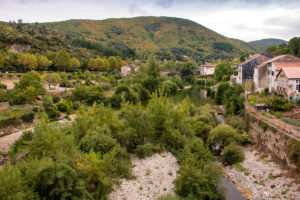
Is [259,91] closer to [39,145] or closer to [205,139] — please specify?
[205,139]

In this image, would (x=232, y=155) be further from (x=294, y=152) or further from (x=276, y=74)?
(x=276, y=74)

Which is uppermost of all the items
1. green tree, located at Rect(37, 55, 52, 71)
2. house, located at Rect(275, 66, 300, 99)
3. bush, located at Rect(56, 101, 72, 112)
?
green tree, located at Rect(37, 55, 52, 71)

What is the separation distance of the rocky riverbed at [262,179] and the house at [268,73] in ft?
52.1

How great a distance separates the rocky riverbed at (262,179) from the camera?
15.4 m

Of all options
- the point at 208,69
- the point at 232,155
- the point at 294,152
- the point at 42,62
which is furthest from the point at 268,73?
the point at 208,69

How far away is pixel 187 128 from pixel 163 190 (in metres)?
9.04

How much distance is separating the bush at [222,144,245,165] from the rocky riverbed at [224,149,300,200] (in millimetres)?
564

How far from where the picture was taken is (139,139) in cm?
2091

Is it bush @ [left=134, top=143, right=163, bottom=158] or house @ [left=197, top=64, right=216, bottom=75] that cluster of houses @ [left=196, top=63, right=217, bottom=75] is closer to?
house @ [left=197, top=64, right=216, bottom=75]

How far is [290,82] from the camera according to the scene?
2611cm

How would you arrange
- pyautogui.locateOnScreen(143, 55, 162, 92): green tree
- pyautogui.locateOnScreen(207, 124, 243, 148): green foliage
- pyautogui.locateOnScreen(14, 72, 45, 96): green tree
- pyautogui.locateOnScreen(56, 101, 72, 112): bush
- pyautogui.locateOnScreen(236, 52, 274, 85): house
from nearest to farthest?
1. pyautogui.locateOnScreen(207, 124, 243, 148): green foliage
2. pyautogui.locateOnScreen(56, 101, 72, 112): bush
3. pyautogui.locateOnScreen(14, 72, 45, 96): green tree
4. pyautogui.locateOnScreen(236, 52, 274, 85): house
5. pyautogui.locateOnScreen(143, 55, 162, 92): green tree

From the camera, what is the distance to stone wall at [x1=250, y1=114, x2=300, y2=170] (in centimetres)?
1798

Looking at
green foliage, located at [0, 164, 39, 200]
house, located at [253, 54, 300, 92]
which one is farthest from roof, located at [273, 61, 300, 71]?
green foliage, located at [0, 164, 39, 200]

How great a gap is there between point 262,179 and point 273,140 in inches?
196
